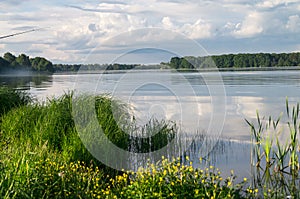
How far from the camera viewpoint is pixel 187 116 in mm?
12523

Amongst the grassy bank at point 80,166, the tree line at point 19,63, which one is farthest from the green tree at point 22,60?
the grassy bank at point 80,166

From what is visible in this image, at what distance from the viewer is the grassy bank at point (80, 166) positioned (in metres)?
5.56

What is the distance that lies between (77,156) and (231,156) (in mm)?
3973

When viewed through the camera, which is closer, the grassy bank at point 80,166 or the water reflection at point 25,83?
the grassy bank at point 80,166

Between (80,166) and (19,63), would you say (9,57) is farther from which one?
(80,166)

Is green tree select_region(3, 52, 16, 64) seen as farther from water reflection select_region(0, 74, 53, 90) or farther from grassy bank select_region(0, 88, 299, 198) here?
grassy bank select_region(0, 88, 299, 198)

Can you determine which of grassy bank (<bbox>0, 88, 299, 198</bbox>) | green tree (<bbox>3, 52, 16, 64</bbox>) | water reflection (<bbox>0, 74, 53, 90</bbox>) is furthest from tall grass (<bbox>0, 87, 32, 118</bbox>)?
green tree (<bbox>3, 52, 16, 64</bbox>)

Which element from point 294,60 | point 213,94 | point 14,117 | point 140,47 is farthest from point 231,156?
point 294,60

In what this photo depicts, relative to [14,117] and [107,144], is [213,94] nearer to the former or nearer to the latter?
[107,144]

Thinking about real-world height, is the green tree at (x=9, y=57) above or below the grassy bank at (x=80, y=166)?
above

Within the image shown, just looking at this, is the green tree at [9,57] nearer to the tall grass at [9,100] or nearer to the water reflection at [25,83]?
the water reflection at [25,83]

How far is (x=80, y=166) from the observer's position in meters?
7.04

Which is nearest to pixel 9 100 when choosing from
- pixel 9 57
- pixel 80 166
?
pixel 80 166

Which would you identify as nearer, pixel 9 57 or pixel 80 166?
pixel 80 166
